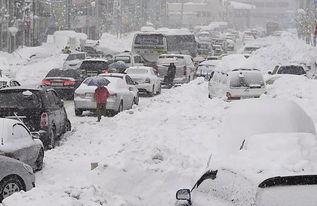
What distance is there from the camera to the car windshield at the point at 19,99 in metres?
16.0

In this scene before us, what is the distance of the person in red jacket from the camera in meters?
22.1

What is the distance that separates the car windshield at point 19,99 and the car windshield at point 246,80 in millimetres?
9177

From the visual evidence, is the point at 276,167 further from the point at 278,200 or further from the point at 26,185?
the point at 26,185

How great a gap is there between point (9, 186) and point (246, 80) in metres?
14.3

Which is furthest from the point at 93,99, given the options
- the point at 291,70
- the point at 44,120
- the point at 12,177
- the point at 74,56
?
the point at 74,56

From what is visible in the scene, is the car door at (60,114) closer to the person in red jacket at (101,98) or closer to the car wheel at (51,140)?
the car wheel at (51,140)

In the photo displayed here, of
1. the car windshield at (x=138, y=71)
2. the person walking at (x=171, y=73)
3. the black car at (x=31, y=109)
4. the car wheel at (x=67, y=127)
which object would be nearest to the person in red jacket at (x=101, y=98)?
the car wheel at (x=67, y=127)

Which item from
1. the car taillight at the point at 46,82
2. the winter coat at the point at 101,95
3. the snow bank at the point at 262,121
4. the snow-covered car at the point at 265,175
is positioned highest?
the snow-covered car at the point at 265,175

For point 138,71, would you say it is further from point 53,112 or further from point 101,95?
point 53,112

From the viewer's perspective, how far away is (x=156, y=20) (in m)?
127

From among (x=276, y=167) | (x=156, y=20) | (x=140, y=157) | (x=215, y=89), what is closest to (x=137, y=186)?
(x=140, y=157)

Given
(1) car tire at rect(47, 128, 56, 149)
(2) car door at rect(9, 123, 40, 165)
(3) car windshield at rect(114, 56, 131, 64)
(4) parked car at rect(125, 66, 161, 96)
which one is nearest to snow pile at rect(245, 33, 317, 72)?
(3) car windshield at rect(114, 56, 131, 64)

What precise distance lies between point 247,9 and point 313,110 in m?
177

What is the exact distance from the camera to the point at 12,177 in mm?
10617
